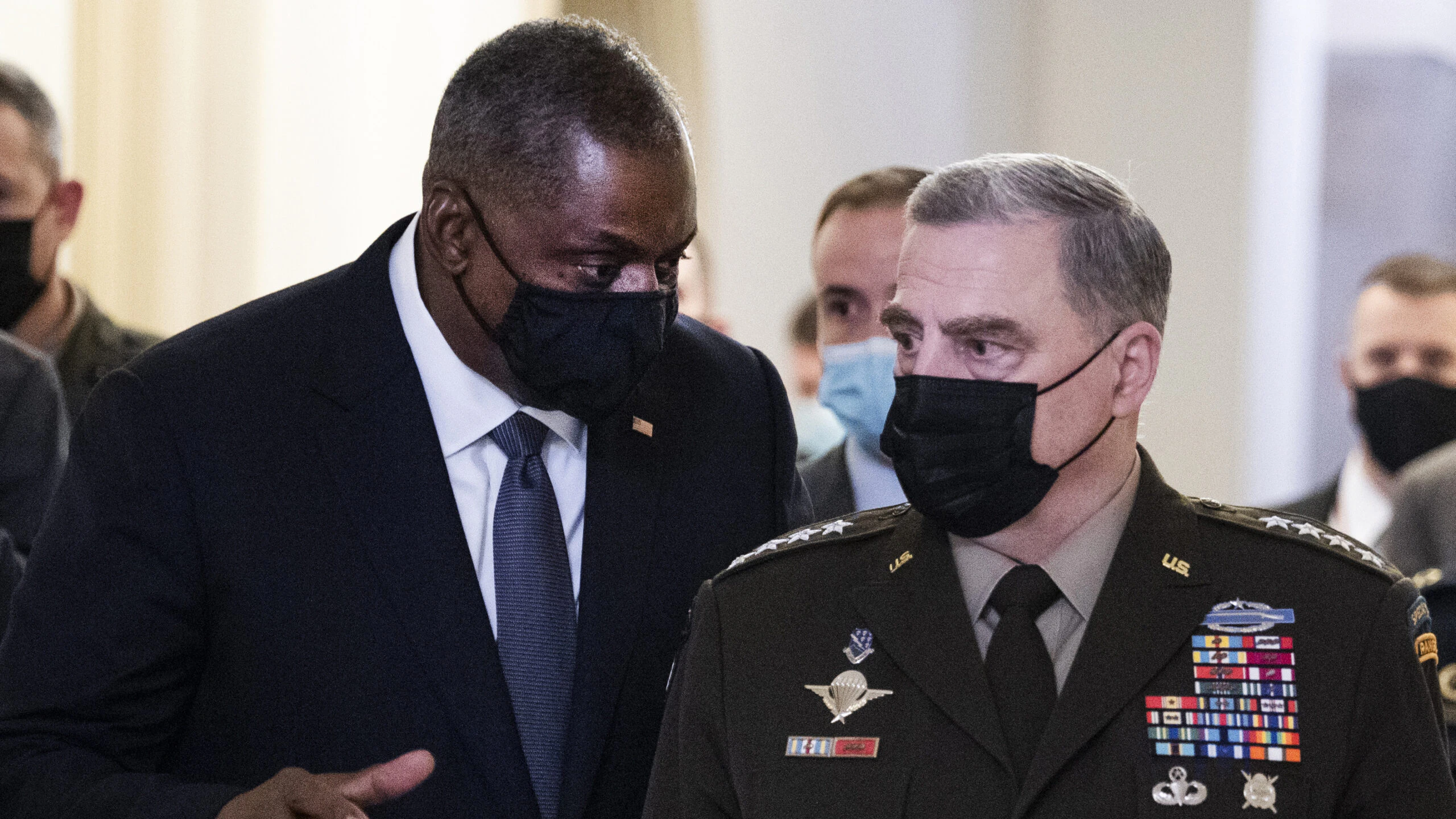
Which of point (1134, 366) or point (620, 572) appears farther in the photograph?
point (620, 572)

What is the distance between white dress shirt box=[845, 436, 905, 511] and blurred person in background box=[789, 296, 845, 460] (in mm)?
1690

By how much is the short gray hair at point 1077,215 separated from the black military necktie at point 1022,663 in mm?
331

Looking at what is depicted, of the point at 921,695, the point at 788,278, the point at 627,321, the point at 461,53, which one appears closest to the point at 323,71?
the point at 461,53

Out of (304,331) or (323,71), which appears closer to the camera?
(304,331)

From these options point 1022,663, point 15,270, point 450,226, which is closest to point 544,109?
point 450,226

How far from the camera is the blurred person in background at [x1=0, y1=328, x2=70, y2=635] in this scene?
2.76 m

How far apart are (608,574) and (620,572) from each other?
→ 20mm

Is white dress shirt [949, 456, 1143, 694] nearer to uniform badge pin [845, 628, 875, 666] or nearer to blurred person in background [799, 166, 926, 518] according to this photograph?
uniform badge pin [845, 628, 875, 666]

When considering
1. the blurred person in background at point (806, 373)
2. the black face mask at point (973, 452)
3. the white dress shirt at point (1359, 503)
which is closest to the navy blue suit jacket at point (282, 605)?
the black face mask at point (973, 452)

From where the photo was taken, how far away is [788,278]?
593 centimetres

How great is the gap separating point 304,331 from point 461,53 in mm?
3652

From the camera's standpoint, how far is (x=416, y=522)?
6.49 feet

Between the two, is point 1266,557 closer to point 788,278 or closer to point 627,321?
point 627,321

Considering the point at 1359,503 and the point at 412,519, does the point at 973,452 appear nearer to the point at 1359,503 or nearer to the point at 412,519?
the point at 412,519
